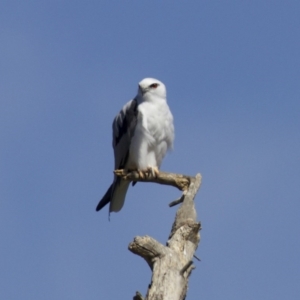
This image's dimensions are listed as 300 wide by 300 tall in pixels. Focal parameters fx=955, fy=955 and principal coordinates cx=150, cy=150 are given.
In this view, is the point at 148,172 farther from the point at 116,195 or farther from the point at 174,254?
the point at 174,254

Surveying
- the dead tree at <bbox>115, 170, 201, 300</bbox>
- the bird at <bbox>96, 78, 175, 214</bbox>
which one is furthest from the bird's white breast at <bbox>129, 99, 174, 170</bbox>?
the dead tree at <bbox>115, 170, 201, 300</bbox>

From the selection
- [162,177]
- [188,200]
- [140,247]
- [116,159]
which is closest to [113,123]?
[116,159]

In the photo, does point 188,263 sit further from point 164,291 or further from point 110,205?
point 110,205

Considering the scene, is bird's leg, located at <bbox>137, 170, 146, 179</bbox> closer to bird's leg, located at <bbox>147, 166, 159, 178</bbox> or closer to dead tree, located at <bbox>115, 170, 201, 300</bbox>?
bird's leg, located at <bbox>147, 166, 159, 178</bbox>

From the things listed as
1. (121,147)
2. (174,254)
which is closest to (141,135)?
(121,147)

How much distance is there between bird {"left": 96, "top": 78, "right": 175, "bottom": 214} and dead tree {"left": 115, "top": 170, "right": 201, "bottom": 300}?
7.78 ft

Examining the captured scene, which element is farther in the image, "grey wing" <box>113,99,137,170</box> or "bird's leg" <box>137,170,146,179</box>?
"grey wing" <box>113,99,137,170</box>

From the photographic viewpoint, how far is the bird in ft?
36.1

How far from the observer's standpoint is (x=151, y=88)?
1139 cm

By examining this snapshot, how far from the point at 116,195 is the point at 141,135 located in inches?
30.6

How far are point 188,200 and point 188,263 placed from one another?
4.00 ft

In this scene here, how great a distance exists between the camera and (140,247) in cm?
771

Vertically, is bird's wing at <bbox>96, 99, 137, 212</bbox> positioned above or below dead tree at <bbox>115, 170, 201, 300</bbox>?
above

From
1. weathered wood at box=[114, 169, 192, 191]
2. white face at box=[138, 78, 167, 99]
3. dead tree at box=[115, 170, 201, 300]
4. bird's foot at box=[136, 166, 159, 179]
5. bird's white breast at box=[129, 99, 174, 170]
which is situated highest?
white face at box=[138, 78, 167, 99]
